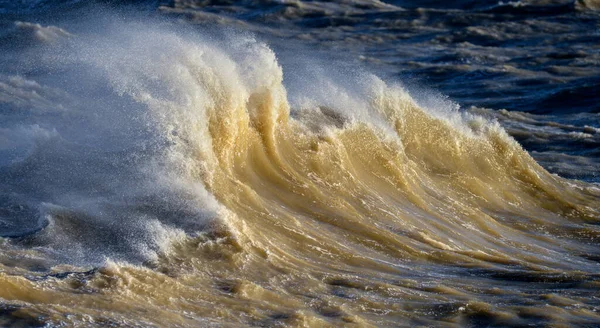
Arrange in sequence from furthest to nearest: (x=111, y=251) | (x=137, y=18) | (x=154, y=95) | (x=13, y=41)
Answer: (x=137, y=18) → (x=13, y=41) → (x=154, y=95) → (x=111, y=251)

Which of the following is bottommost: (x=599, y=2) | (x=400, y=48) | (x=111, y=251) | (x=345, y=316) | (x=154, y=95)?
(x=345, y=316)

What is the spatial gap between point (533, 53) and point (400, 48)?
10.4 ft

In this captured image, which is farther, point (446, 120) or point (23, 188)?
point (446, 120)

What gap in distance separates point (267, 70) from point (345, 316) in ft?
12.9

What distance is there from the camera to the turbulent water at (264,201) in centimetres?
674

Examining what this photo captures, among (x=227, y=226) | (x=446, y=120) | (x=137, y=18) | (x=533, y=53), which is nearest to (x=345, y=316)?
(x=227, y=226)

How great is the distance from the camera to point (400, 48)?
83.9 ft

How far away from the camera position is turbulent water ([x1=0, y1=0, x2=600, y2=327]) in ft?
22.1

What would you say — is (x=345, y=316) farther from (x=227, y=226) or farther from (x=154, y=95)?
(x=154, y=95)

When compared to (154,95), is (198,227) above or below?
below

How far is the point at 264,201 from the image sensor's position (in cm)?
898

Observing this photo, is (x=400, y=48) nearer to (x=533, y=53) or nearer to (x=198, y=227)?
(x=533, y=53)

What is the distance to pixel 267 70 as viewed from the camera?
1003 centimetres

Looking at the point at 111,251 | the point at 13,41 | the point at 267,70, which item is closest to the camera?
the point at 111,251
